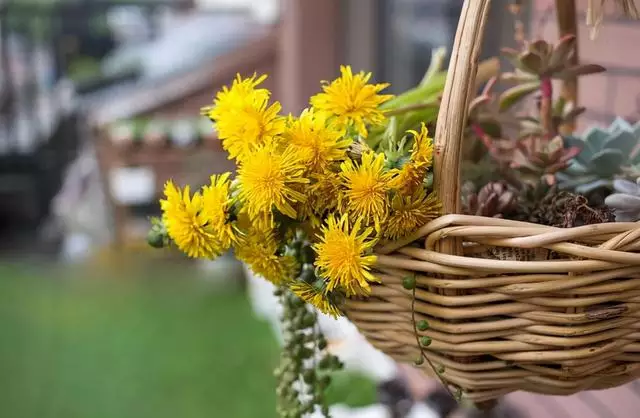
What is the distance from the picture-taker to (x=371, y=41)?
2.87 metres

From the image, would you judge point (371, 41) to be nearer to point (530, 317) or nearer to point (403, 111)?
point (403, 111)

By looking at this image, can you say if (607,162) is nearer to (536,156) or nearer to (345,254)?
(536,156)

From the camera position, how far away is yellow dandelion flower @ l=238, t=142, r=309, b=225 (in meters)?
0.52

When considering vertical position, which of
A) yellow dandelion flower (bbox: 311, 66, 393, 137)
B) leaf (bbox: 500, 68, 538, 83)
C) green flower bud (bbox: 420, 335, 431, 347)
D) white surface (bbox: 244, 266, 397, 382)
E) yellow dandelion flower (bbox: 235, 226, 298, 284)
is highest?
leaf (bbox: 500, 68, 538, 83)

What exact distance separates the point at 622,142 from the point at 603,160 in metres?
0.03

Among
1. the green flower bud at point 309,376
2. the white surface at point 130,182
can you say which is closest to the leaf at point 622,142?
the green flower bud at point 309,376

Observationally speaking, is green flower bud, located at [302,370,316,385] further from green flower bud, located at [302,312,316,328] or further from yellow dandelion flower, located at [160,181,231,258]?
yellow dandelion flower, located at [160,181,231,258]

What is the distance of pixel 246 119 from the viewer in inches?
21.6

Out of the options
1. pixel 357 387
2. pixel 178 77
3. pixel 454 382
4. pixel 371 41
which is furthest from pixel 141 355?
pixel 454 382

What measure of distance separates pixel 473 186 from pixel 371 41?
2.26m

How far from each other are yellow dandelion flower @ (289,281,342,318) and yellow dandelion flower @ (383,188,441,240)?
0.23ft

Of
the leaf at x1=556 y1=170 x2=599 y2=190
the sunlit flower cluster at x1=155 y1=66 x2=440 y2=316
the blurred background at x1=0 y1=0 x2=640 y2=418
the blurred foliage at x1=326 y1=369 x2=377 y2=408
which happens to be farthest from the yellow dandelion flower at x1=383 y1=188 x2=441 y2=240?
the blurred foliage at x1=326 y1=369 x2=377 y2=408

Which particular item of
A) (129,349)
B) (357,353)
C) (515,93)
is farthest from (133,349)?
A: (515,93)

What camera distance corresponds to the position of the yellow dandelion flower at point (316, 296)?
1.79 ft
